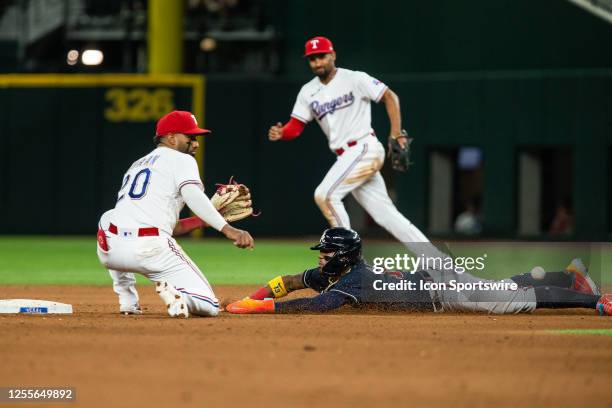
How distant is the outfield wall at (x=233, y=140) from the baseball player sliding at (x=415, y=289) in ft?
47.6

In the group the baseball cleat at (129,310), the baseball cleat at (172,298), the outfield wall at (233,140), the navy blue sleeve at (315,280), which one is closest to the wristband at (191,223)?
the baseball cleat at (172,298)

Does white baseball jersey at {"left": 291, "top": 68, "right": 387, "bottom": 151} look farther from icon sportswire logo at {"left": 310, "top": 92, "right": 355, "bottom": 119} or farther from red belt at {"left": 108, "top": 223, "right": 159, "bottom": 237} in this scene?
red belt at {"left": 108, "top": 223, "right": 159, "bottom": 237}

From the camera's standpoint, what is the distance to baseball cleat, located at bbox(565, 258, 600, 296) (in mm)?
8453

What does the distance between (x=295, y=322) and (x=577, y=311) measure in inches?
96.0

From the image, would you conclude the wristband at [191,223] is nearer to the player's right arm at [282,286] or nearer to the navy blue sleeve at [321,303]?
the player's right arm at [282,286]

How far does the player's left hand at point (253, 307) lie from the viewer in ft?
27.9

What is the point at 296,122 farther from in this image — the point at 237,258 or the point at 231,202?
the point at 237,258

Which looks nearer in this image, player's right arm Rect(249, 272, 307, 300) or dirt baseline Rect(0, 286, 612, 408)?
dirt baseline Rect(0, 286, 612, 408)

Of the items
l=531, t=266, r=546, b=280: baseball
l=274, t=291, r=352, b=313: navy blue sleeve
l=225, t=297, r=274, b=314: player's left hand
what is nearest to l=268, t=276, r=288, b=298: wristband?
l=225, t=297, r=274, b=314: player's left hand

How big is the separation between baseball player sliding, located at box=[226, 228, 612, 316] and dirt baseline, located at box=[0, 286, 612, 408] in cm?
13

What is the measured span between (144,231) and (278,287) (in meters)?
1.24

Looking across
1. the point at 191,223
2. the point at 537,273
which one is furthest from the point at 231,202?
the point at 537,273

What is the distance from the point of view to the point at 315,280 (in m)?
8.47

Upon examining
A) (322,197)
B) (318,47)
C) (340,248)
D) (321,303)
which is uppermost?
(318,47)
